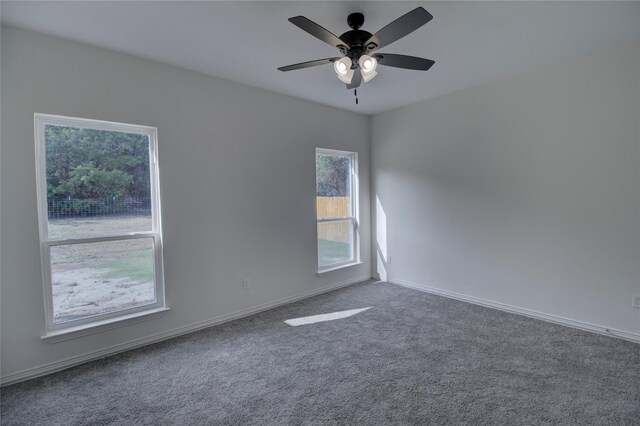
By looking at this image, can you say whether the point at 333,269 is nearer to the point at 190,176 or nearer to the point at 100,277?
the point at 190,176

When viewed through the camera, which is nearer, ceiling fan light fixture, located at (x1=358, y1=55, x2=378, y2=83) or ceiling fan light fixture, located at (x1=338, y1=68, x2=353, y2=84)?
ceiling fan light fixture, located at (x1=358, y1=55, x2=378, y2=83)

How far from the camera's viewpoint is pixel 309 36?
2.52 meters

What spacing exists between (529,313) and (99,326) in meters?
4.21

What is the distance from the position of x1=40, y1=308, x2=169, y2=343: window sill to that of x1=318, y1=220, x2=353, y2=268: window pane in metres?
2.15

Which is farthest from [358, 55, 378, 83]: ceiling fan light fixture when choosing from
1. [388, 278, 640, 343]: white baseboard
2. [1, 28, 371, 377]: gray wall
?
[388, 278, 640, 343]: white baseboard

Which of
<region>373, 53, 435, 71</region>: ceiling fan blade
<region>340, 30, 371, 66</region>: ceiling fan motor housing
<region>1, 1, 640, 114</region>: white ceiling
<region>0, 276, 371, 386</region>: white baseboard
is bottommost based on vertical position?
<region>0, 276, 371, 386</region>: white baseboard

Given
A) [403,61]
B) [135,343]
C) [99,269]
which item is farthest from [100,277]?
[403,61]

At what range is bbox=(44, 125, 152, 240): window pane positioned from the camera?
254cm

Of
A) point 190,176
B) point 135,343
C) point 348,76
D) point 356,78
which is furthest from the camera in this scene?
point 190,176

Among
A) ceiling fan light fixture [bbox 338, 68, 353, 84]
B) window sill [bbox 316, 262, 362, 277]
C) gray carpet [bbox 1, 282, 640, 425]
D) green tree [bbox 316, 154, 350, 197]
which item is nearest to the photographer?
gray carpet [bbox 1, 282, 640, 425]

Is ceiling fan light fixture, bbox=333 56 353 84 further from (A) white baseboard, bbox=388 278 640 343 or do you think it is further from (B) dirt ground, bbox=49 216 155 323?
(A) white baseboard, bbox=388 278 640 343

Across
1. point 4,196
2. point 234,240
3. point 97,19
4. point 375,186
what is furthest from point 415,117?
point 4,196

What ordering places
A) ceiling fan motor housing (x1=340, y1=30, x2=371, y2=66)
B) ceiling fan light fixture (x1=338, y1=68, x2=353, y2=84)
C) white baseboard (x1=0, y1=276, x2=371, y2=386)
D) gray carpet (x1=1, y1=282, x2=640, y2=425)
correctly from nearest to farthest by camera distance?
gray carpet (x1=1, y1=282, x2=640, y2=425)
ceiling fan motor housing (x1=340, y1=30, x2=371, y2=66)
ceiling fan light fixture (x1=338, y1=68, x2=353, y2=84)
white baseboard (x1=0, y1=276, x2=371, y2=386)

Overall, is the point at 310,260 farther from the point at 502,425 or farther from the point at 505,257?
the point at 502,425
